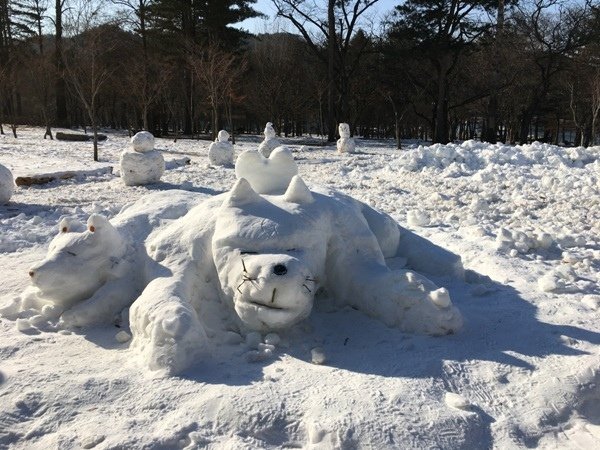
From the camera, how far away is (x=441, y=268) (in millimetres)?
4148

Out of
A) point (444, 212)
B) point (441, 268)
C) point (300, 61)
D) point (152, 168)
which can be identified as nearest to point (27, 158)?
point (152, 168)

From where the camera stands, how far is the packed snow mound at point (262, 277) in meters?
2.79

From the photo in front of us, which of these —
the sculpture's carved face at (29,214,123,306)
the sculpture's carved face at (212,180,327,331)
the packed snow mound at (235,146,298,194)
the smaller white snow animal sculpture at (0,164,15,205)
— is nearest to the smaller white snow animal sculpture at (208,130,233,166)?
the smaller white snow animal sculpture at (0,164,15,205)

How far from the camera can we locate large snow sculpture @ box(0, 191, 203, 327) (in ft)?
10.8

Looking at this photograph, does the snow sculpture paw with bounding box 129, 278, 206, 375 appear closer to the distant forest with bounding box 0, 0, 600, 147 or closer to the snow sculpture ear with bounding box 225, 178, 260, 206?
the snow sculpture ear with bounding box 225, 178, 260, 206

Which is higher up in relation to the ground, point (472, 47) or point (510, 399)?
point (472, 47)

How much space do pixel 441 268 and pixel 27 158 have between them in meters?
13.9

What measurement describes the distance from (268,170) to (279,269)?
144 centimetres

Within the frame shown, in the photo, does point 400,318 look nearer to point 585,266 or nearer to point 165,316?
point 165,316

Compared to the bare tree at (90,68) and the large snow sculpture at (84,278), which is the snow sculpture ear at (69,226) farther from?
the bare tree at (90,68)

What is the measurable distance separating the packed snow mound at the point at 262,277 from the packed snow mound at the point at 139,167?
20.2ft

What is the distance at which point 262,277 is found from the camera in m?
2.80

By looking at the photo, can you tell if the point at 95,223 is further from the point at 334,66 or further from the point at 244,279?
the point at 334,66

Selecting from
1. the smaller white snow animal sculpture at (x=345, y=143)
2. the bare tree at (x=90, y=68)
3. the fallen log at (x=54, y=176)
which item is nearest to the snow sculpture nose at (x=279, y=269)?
the fallen log at (x=54, y=176)
